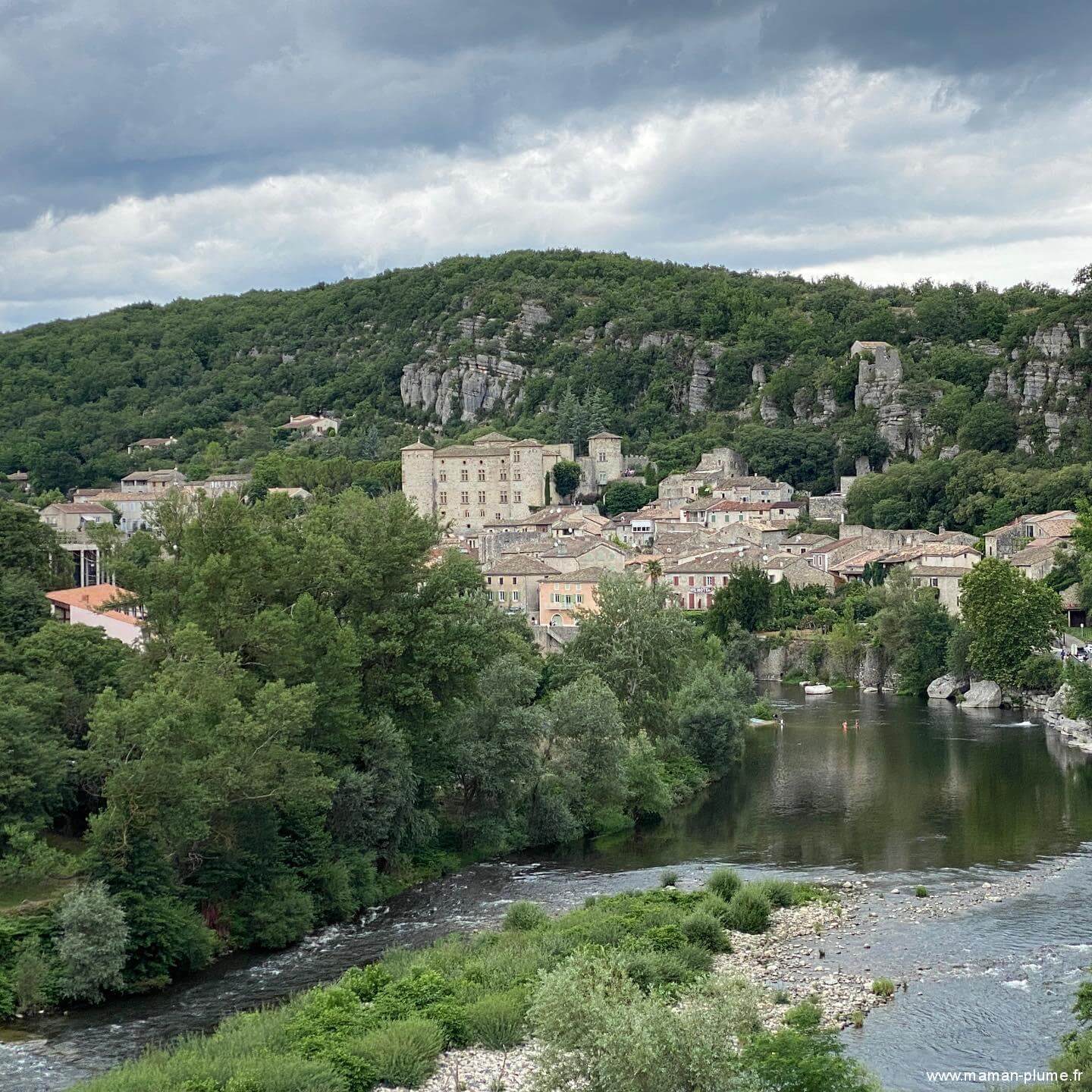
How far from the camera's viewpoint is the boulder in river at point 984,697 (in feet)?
177

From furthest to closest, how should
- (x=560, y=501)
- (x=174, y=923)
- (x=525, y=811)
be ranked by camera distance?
(x=560, y=501) < (x=525, y=811) < (x=174, y=923)

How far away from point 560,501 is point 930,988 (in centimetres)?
8197

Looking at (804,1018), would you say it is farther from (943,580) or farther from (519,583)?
(943,580)

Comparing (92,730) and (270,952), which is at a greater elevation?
(92,730)

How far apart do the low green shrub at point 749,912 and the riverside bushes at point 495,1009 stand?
0.04m

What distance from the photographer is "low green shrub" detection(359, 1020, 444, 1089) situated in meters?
18.4

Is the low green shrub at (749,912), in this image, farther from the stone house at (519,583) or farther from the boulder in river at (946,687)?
the stone house at (519,583)

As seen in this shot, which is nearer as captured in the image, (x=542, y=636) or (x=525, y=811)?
(x=525, y=811)

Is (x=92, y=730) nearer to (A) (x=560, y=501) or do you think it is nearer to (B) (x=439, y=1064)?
(B) (x=439, y=1064)

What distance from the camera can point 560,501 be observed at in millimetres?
103125

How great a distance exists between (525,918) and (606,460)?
8148cm

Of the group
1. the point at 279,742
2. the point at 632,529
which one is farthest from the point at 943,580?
the point at 279,742

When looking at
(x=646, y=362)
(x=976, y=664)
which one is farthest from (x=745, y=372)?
(x=976, y=664)

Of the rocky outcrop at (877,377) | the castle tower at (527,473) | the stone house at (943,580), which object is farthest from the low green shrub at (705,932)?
the rocky outcrop at (877,377)
